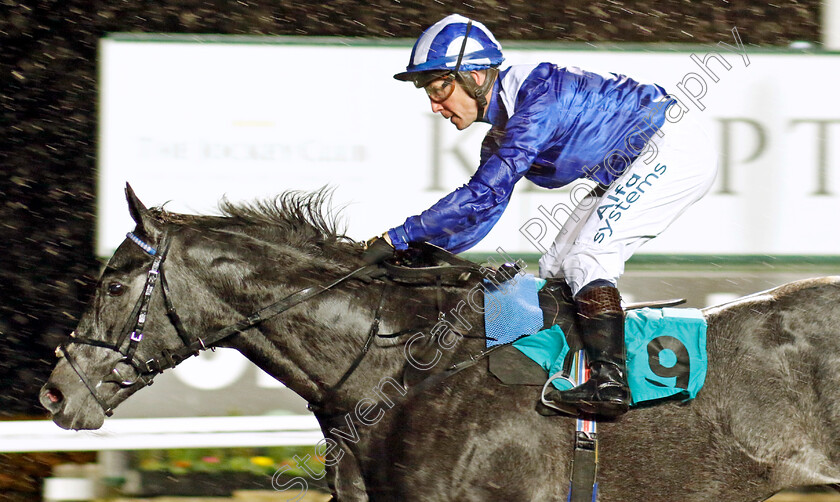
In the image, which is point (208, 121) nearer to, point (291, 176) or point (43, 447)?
point (291, 176)

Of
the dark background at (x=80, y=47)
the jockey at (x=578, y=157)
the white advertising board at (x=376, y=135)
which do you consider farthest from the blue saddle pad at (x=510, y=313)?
the dark background at (x=80, y=47)

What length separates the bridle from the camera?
253 centimetres

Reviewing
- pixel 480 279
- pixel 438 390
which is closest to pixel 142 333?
pixel 438 390

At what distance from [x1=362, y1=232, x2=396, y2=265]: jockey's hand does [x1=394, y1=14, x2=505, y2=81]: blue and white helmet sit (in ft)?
1.77

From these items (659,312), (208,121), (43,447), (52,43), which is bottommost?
(43,447)

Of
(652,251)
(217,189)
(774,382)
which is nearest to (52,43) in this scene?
(217,189)

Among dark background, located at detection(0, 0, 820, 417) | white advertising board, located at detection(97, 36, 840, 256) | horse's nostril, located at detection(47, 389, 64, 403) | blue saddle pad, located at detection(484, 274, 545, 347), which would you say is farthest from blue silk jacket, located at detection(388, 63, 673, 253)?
dark background, located at detection(0, 0, 820, 417)

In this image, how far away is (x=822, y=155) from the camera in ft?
15.3

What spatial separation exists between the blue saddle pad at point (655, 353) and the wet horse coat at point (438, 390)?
7cm

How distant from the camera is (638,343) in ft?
8.63

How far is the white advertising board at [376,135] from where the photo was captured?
4.44m

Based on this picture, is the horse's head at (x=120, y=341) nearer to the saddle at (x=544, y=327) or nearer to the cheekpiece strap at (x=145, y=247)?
the cheekpiece strap at (x=145, y=247)

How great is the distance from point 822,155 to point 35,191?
16.7 feet

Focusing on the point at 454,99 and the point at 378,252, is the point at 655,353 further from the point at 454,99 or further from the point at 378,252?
the point at 454,99
